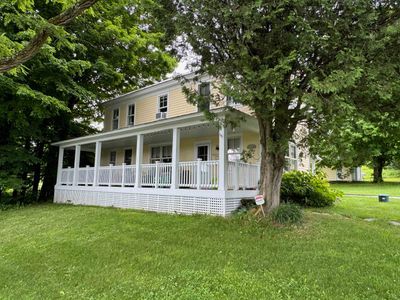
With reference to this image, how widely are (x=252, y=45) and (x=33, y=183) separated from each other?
50.7 ft

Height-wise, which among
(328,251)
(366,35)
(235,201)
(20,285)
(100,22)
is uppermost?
(100,22)

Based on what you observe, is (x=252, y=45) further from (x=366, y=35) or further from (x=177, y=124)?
(x=177, y=124)

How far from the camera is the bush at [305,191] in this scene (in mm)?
11742

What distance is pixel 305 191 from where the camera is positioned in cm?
1180

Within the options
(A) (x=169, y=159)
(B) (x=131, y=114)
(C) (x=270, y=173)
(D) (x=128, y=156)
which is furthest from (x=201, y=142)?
(C) (x=270, y=173)

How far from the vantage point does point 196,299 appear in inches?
159

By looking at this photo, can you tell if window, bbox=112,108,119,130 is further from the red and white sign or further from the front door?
the red and white sign

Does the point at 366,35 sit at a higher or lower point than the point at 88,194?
higher

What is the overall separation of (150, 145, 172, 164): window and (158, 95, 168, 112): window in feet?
6.16

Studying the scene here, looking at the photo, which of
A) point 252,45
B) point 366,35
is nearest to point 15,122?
point 252,45

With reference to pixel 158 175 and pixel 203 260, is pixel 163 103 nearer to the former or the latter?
pixel 158 175

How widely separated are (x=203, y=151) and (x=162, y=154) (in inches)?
106

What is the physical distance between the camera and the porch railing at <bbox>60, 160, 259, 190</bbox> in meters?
9.55

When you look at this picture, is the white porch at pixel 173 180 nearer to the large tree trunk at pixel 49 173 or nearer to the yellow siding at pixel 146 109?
the yellow siding at pixel 146 109
